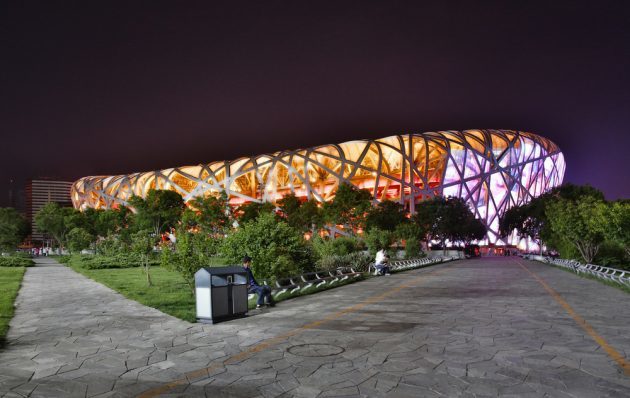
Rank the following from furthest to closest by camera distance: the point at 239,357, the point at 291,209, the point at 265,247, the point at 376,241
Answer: the point at 291,209
the point at 376,241
the point at 265,247
the point at 239,357

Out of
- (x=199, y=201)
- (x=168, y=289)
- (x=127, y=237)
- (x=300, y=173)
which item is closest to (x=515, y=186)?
(x=300, y=173)

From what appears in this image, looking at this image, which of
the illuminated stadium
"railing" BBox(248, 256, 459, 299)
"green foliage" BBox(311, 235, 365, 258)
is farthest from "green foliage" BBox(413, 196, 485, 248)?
"railing" BBox(248, 256, 459, 299)

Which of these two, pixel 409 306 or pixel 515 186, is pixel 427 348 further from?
A: pixel 515 186

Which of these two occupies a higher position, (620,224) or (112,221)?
(112,221)

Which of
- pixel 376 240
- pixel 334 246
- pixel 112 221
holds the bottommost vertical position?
pixel 334 246

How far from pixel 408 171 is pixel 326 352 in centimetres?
7278

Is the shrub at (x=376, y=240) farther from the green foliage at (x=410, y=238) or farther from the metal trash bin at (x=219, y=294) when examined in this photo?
the metal trash bin at (x=219, y=294)

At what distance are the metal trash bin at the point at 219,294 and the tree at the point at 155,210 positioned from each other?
1761 inches

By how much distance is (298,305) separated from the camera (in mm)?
12969

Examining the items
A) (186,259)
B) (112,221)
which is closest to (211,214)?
(112,221)

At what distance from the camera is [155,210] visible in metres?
54.5

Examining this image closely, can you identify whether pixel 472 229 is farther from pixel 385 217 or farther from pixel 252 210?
pixel 252 210

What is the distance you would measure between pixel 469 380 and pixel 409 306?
697 centimetres

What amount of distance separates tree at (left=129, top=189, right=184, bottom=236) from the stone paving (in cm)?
4201
